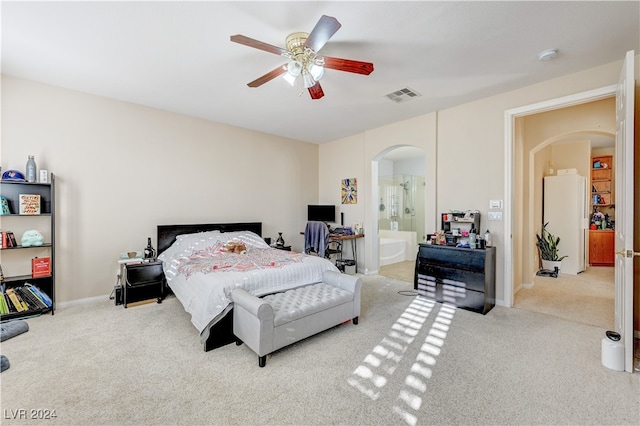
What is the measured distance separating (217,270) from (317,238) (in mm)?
2331

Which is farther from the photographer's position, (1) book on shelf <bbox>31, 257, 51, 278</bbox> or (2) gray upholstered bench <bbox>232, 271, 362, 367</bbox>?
(1) book on shelf <bbox>31, 257, 51, 278</bbox>

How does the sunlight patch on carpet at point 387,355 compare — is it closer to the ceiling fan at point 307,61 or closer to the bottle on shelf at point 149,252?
the ceiling fan at point 307,61

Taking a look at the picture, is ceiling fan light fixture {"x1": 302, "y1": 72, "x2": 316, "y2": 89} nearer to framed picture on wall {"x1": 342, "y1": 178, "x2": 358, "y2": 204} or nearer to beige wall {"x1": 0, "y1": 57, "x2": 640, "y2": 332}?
beige wall {"x1": 0, "y1": 57, "x2": 640, "y2": 332}

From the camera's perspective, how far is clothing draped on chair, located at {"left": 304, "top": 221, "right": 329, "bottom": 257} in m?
4.91

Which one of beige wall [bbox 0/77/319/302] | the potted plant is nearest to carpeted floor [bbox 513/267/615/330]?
the potted plant

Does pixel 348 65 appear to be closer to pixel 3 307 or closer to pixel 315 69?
pixel 315 69

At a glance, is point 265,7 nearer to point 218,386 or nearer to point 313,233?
point 218,386

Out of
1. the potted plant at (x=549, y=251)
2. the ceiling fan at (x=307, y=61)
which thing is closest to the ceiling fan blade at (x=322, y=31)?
the ceiling fan at (x=307, y=61)

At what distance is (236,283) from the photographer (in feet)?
8.81

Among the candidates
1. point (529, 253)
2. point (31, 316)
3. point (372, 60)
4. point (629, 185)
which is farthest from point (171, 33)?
point (529, 253)

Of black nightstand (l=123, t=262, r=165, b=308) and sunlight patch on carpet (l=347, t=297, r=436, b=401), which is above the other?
black nightstand (l=123, t=262, r=165, b=308)

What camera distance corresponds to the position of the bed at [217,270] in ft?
8.38

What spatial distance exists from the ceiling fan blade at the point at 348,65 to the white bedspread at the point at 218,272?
210cm

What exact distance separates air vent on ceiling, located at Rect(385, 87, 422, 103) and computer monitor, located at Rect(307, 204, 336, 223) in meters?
2.71
